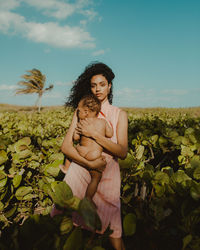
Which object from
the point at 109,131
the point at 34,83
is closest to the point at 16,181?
the point at 109,131

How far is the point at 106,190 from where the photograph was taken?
179 cm

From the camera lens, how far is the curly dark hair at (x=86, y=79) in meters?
2.56

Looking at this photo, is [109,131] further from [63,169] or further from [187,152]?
[187,152]

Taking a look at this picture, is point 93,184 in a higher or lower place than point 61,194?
lower

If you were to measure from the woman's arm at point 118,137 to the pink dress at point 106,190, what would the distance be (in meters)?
0.14

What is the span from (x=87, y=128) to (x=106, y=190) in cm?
57

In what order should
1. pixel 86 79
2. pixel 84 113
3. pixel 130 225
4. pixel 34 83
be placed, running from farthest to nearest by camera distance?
pixel 34 83
pixel 86 79
pixel 84 113
pixel 130 225

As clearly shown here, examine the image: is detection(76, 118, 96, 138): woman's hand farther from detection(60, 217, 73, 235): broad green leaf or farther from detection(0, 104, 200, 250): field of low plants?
detection(60, 217, 73, 235): broad green leaf

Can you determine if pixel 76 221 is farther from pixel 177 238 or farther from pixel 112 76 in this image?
pixel 112 76

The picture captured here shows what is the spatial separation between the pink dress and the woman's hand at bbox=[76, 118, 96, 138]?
26cm

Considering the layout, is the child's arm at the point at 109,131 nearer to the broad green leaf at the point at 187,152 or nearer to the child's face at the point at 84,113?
the child's face at the point at 84,113

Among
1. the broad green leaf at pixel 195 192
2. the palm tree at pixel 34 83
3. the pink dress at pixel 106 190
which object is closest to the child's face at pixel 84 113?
the pink dress at pixel 106 190

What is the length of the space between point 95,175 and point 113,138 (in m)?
0.47

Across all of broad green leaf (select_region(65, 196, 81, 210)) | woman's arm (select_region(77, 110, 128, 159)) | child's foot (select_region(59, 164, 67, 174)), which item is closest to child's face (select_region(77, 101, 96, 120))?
woman's arm (select_region(77, 110, 128, 159))
